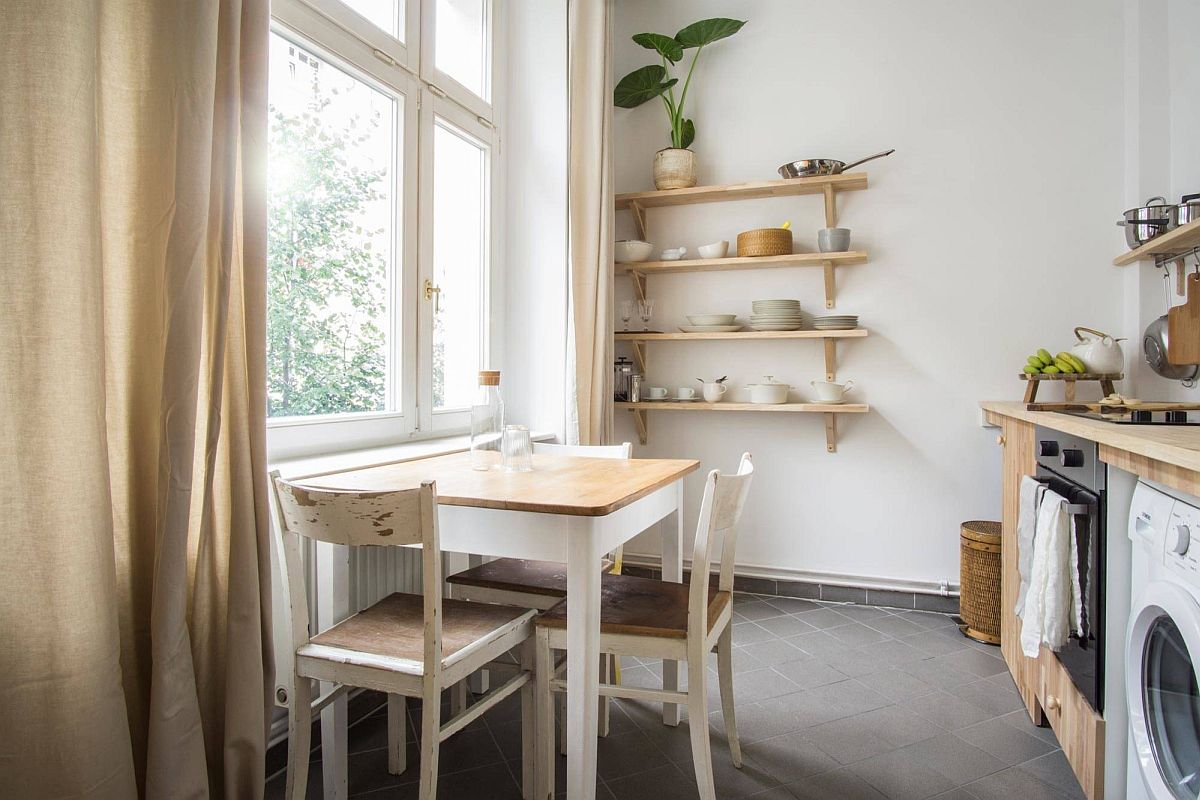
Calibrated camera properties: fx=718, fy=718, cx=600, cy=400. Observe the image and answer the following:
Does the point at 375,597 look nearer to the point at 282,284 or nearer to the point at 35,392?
the point at 282,284

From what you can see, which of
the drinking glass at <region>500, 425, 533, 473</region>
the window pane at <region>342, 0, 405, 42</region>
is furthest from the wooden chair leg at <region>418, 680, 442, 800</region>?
the window pane at <region>342, 0, 405, 42</region>

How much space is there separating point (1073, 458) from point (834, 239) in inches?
68.5

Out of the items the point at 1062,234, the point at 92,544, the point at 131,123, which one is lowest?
the point at 92,544

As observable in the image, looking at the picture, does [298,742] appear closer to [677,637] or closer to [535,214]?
[677,637]

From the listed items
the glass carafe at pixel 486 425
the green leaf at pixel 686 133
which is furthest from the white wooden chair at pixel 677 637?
the green leaf at pixel 686 133

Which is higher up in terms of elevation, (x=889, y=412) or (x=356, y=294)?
(x=356, y=294)

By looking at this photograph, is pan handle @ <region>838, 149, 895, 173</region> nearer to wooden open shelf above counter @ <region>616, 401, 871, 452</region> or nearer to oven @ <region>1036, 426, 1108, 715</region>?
wooden open shelf above counter @ <region>616, 401, 871, 452</region>

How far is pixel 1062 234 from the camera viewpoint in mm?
3104

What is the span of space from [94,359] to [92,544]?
0.30 m

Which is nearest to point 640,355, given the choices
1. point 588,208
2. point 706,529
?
point 588,208

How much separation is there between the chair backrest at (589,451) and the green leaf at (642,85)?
1980 mm

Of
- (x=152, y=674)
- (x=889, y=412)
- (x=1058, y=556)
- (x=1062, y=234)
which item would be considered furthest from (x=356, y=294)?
(x=1062, y=234)

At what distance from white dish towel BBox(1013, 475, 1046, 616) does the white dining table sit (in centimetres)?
99

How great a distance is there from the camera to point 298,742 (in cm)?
152
